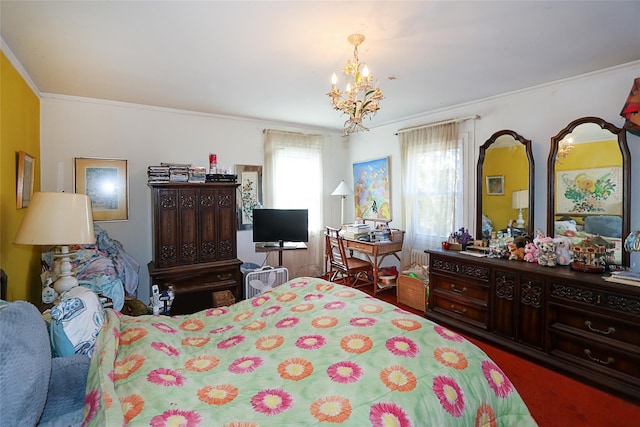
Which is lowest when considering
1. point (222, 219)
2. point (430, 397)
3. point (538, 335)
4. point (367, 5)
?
point (538, 335)

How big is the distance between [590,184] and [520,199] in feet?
1.84

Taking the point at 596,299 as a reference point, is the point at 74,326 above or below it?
above

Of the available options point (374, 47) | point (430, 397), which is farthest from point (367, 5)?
point (430, 397)

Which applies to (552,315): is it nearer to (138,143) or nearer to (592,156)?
(592,156)

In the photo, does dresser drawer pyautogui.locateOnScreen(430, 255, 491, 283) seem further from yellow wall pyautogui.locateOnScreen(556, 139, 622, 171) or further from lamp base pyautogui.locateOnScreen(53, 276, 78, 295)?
lamp base pyautogui.locateOnScreen(53, 276, 78, 295)

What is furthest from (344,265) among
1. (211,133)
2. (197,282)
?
(211,133)

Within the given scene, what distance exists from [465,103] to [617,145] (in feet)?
4.92

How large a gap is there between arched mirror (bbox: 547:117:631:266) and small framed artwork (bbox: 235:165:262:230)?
134 inches

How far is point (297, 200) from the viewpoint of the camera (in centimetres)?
482

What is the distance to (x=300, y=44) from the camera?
2.22m

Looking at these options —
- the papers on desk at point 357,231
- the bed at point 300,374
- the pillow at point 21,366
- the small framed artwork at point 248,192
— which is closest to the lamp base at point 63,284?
the bed at point 300,374

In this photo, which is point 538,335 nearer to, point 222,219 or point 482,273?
point 482,273

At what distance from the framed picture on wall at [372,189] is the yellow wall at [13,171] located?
4.00 meters

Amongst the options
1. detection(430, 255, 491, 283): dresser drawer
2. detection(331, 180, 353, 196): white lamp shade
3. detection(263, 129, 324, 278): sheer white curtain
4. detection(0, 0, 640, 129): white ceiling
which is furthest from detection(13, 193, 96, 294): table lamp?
detection(331, 180, 353, 196): white lamp shade
